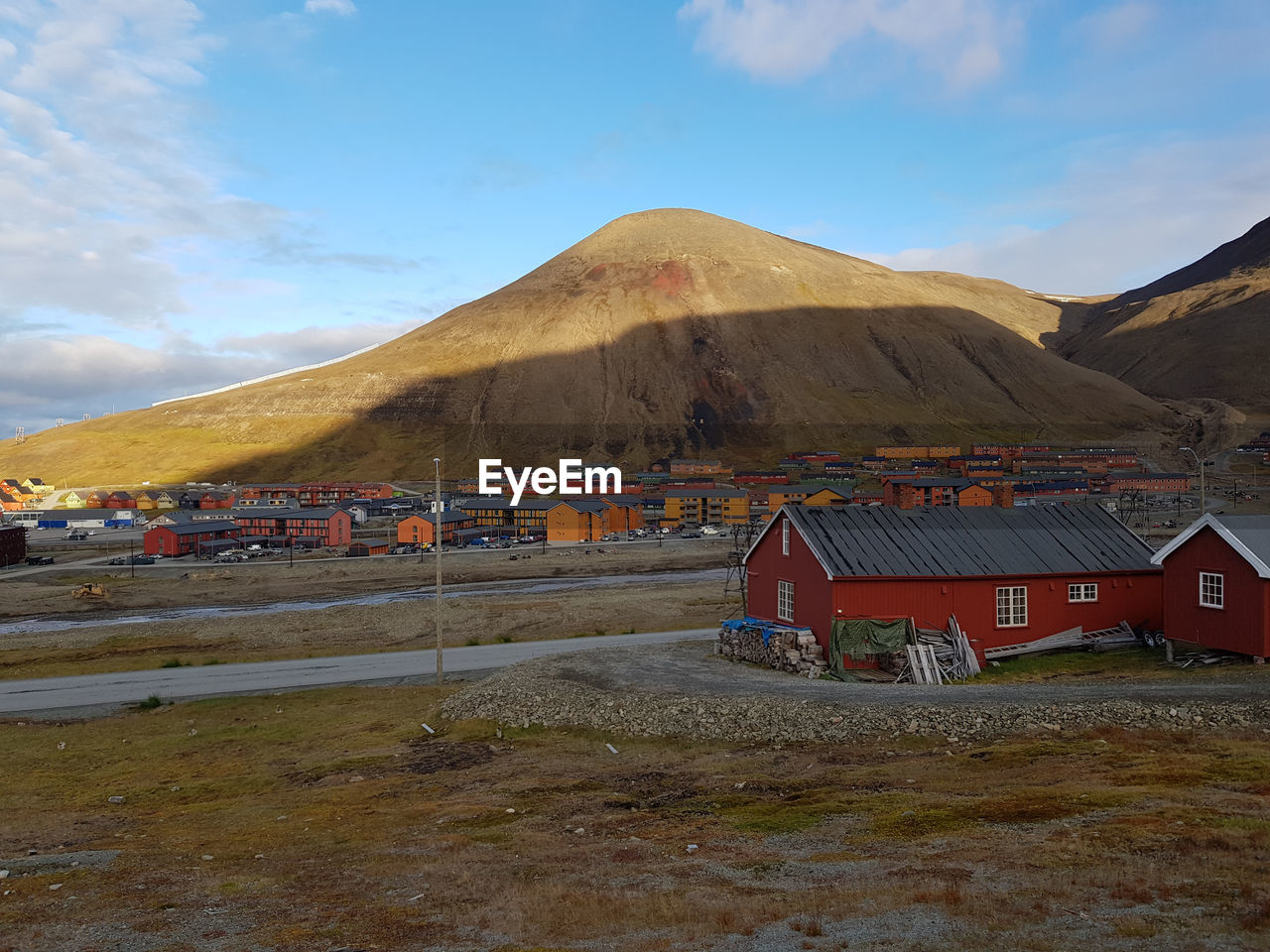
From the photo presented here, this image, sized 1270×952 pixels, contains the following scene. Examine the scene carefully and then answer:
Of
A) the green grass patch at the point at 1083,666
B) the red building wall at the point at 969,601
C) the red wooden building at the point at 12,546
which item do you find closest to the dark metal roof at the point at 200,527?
the red wooden building at the point at 12,546

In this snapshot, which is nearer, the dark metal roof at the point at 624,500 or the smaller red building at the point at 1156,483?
the dark metal roof at the point at 624,500

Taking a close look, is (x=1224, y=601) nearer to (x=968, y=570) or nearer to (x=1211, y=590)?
(x=1211, y=590)

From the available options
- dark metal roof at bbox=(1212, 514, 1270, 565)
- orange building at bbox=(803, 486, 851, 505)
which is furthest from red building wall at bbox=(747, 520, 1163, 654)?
orange building at bbox=(803, 486, 851, 505)

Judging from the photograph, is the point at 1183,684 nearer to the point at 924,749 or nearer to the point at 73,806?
the point at 924,749

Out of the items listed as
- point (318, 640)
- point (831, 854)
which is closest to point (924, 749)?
point (831, 854)

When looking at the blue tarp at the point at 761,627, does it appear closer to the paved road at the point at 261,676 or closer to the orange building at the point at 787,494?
the paved road at the point at 261,676

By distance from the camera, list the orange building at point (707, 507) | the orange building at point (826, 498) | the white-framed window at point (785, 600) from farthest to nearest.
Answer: the orange building at point (707, 507), the orange building at point (826, 498), the white-framed window at point (785, 600)
